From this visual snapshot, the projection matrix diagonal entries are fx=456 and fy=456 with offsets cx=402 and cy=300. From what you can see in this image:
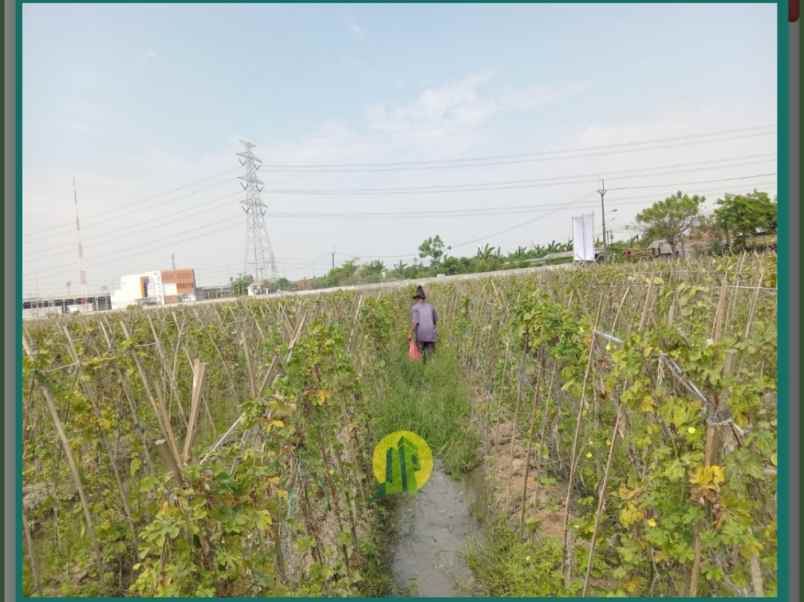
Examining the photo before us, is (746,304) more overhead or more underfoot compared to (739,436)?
more overhead

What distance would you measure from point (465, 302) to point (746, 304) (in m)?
→ 5.07

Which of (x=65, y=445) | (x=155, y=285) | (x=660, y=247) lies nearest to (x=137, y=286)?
(x=155, y=285)

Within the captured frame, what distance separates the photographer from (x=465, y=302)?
31.1ft

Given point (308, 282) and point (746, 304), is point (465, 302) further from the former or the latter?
point (308, 282)

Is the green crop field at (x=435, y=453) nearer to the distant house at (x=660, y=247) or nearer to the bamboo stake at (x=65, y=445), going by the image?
the bamboo stake at (x=65, y=445)

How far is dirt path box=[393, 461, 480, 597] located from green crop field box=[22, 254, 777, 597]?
160 millimetres

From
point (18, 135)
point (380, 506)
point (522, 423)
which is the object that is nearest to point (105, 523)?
point (380, 506)

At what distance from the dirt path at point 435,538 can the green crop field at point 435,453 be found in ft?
0.52

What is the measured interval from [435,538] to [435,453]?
4.84 feet

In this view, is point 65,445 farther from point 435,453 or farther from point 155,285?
point 155,285

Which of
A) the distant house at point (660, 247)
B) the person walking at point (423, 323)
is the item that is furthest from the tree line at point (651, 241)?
the person walking at point (423, 323)

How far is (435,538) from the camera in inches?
144

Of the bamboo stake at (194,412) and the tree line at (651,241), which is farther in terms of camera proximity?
the tree line at (651,241)

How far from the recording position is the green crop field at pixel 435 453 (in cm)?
158
